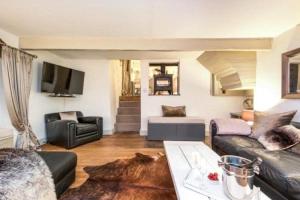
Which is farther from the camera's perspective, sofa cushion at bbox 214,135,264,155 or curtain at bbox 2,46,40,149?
curtain at bbox 2,46,40,149

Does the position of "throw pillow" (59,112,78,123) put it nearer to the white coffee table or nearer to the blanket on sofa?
the white coffee table

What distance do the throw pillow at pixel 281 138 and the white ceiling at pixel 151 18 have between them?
56.8 inches

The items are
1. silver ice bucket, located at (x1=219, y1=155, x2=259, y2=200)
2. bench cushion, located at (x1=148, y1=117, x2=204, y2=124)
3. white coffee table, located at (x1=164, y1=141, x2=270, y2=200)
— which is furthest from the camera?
bench cushion, located at (x1=148, y1=117, x2=204, y2=124)

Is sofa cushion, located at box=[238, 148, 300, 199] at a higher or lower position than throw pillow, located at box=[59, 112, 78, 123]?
lower

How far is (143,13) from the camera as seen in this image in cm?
246

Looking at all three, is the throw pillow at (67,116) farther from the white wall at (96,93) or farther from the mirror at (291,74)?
the mirror at (291,74)

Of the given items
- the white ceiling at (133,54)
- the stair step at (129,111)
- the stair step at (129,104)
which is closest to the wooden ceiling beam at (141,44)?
the white ceiling at (133,54)

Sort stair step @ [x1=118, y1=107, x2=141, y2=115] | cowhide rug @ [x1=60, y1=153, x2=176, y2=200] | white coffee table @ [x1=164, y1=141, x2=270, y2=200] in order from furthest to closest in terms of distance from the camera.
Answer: stair step @ [x1=118, y1=107, x2=141, y2=115]
cowhide rug @ [x1=60, y1=153, x2=176, y2=200]
white coffee table @ [x1=164, y1=141, x2=270, y2=200]

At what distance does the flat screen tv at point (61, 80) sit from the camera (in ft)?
13.5

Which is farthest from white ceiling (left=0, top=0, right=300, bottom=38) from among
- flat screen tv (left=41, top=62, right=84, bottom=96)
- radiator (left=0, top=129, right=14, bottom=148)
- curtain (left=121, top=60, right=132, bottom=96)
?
curtain (left=121, top=60, right=132, bottom=96)

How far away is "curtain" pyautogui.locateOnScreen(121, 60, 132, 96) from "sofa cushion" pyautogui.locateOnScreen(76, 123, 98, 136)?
136 inches

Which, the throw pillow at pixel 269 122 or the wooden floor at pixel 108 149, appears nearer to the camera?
the throw pillow at pixel 269 122

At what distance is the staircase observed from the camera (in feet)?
20.0

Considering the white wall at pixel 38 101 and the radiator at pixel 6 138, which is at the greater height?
the white wall at pixel 38 101
